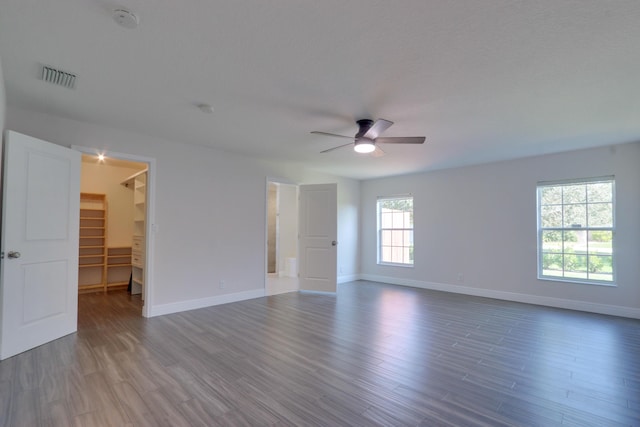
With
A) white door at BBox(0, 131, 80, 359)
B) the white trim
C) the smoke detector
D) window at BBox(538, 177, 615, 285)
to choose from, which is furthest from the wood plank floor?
the smoke detector

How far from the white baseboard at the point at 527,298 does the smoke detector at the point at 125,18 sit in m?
6.21

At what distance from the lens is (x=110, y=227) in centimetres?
644

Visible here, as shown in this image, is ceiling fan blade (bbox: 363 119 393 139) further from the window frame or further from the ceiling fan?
the window frame

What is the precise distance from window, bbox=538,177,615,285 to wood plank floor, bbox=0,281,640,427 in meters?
0.76

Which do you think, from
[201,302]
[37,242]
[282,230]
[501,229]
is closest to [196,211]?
[201,302]

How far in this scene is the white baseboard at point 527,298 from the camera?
445 centimetres

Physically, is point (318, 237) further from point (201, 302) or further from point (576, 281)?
point (576, 281)

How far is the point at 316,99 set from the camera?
9.75ft

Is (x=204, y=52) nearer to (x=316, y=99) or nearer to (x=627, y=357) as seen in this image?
(x=316, y=99)

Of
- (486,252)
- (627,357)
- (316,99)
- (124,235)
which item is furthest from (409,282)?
(124,235)

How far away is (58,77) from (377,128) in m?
2.83

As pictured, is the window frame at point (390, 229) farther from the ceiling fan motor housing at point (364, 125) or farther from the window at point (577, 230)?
the ceiling fan motor housing at point (364, 125)

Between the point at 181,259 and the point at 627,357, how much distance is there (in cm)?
526

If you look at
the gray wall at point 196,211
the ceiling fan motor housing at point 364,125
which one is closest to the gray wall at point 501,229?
the gray wall at point 196,211
